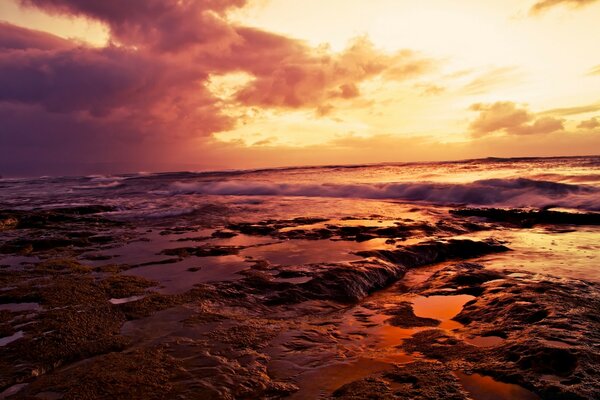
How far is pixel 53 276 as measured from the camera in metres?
6.08

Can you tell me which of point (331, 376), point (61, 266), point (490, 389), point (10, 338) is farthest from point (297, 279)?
point (61, 266)

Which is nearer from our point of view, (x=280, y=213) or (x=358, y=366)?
(x=358, y=366)

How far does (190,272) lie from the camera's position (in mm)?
6352

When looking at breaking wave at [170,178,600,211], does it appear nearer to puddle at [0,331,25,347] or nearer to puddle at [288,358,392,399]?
puddle at [288,358,392,399]

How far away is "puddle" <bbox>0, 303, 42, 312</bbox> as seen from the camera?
466 cm

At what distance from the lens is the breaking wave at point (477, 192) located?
48.2ft

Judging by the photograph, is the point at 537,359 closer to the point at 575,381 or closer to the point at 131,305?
the point at 575,381

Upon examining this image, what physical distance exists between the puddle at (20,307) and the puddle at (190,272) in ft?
4.75

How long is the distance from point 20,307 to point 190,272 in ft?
7.54

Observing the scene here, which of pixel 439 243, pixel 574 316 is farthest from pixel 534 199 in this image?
pixel 574 316

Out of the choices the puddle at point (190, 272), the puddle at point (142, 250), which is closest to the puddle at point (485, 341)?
the puddle at point (190, 272)

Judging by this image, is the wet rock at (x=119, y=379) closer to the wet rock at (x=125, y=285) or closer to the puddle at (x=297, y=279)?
the wet rock at (x=125, y=285)

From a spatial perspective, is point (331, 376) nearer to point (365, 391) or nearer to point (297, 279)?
point (365, 391)

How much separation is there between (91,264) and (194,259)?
70.9 inches
